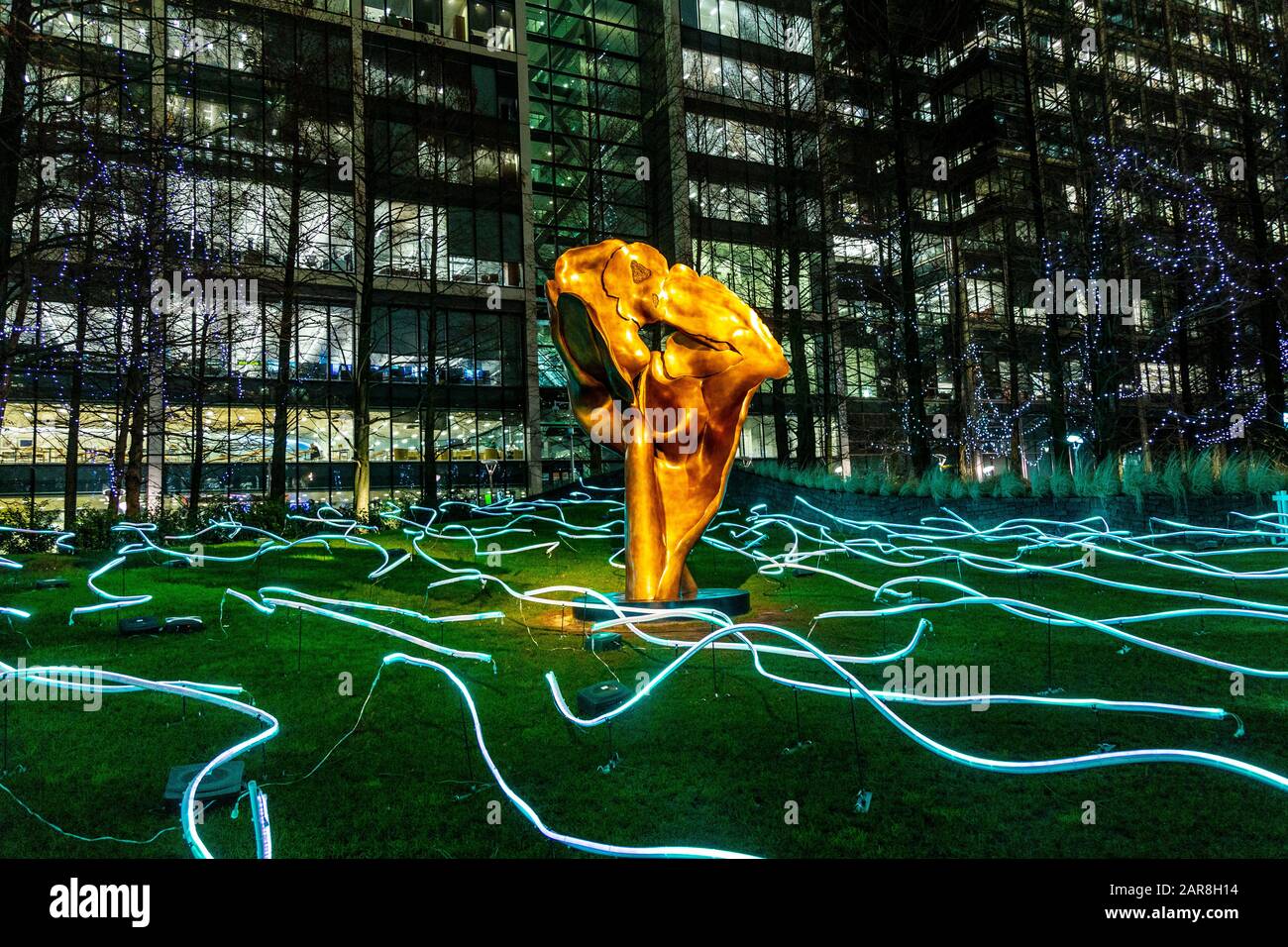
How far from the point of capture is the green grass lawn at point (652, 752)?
2.60m

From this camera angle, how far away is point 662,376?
24.4 feet

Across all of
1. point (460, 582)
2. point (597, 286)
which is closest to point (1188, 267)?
point (597, 286)

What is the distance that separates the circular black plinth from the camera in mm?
7102

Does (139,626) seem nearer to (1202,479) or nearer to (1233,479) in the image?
(1202,479)

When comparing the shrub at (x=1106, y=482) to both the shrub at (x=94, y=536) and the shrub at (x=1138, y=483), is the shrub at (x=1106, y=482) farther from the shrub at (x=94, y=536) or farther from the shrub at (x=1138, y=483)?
the shrub at (x=94, y=536)

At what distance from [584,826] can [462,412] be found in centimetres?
2851

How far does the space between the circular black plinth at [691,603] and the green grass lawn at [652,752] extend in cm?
68

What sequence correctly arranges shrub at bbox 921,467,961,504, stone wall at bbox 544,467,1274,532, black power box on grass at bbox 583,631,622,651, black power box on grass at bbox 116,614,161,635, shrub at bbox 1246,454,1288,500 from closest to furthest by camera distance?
black power box on grass at bbox 583,631,622,651 → black power box on grass at bbox 116,614,161,635 → shrub at bbox 1246,454,1288,500 → stone wall at bbox 544,467,1274,532 → shrub at bbox 921,467,961,504

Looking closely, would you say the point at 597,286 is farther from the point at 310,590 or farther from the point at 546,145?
the point at 546,145

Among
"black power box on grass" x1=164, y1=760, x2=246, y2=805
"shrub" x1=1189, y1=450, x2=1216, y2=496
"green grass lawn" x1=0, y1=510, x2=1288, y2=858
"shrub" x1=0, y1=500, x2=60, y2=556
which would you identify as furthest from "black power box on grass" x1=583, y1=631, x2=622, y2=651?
"shrub" x1=0, y1=500, x2=60, y2=556

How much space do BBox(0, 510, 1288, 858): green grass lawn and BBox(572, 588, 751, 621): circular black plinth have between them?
0.68m

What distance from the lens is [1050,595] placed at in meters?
7.69

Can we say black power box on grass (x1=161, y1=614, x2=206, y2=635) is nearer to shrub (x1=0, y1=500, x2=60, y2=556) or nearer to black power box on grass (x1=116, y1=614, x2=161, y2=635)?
black power box on grass (x1=116, y1=614, x2=161, y2=635)

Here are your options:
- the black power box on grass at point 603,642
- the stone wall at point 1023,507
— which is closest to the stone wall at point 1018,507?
the stone wall at point 1023,507
